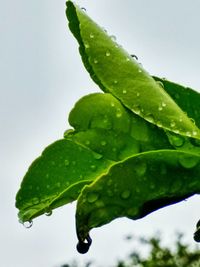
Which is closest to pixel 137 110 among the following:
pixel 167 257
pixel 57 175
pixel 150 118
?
pixel 150 118

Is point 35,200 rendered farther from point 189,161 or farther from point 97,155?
point 189,161

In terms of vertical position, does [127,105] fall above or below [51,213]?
above

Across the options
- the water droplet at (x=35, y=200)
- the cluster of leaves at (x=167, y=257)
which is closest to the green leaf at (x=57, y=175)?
the water droplet at (x=35, y=200)

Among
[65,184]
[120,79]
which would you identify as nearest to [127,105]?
[120,79]

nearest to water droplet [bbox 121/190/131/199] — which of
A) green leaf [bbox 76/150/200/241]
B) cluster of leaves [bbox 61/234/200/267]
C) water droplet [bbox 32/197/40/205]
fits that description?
green leaf [bbox 76/150/200/241]

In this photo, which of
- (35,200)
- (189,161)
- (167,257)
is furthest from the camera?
(167,257)

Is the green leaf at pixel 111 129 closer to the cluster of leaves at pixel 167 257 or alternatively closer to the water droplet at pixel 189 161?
the water droplet at pixel 189 161

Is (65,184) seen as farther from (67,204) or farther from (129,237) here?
(129,237)
